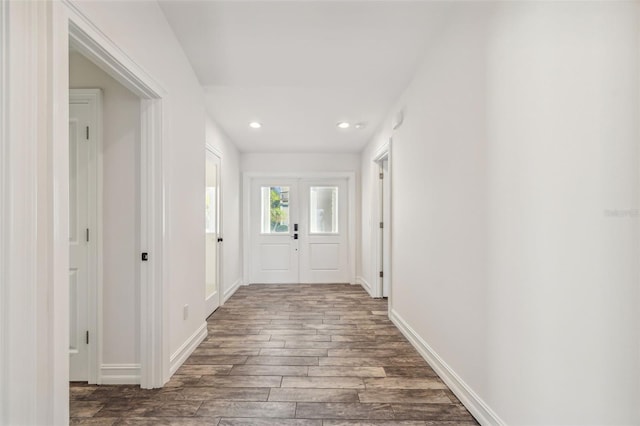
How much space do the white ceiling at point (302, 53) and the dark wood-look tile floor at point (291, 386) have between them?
240cm

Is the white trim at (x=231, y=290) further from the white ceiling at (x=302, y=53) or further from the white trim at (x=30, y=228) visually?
the white trim at (x=30, y=228)

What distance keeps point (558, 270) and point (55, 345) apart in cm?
195

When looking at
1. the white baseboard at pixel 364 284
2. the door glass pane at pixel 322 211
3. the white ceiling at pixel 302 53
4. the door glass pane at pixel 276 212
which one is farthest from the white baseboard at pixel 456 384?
the door glass pane at pixel 276 212

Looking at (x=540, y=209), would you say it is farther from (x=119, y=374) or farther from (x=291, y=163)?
(x=291, y=163)

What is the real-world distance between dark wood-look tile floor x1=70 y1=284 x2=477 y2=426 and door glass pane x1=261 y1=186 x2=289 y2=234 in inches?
95.3

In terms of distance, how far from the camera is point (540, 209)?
128 centimetres

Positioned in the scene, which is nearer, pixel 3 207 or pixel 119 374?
pixel 3 207

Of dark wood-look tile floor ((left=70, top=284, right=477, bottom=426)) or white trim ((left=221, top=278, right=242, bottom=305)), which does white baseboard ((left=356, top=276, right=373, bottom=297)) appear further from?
white trim ((left=221, top=278, right=242, bottom=305))

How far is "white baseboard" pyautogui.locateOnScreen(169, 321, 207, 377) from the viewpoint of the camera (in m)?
2.30

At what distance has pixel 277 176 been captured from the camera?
555cm

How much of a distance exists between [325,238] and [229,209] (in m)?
1.80

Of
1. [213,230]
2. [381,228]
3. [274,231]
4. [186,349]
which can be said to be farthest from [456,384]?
[274,231]

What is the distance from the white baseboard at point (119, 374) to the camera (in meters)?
2.14

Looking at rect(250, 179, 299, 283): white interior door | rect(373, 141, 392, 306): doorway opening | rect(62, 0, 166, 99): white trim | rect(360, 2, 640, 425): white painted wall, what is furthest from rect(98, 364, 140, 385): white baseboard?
rect(250, 179, 299, 283): white interior door
